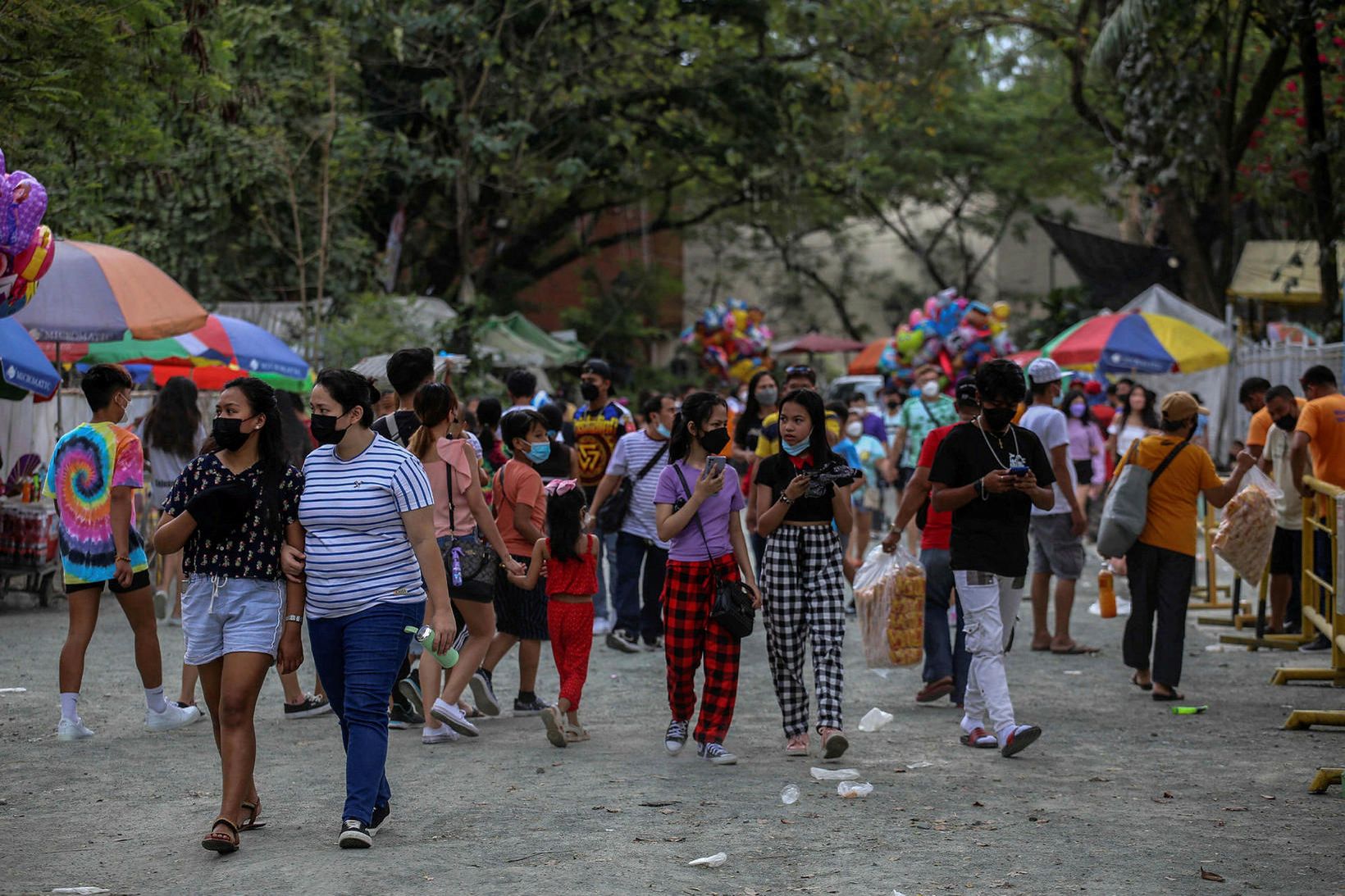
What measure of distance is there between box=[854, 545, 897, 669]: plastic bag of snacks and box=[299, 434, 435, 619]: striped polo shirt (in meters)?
3.50

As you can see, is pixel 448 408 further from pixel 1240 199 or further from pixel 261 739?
pixel 1240 199

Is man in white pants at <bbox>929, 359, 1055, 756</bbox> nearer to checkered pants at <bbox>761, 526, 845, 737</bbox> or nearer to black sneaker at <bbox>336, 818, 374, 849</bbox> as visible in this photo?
checkered pants at <bbox>761, 526, 845, 737</bbox>

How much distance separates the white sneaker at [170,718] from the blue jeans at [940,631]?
4.00 meters

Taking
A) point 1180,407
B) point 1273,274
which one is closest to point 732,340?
point 1273,274

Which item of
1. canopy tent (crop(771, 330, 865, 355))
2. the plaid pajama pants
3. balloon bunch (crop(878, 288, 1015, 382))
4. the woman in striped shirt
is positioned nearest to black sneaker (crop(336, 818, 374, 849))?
the woman in striped shirt

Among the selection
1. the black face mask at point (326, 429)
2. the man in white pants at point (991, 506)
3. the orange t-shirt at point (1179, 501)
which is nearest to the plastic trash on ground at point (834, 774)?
the man in white pants at point (991, 506)

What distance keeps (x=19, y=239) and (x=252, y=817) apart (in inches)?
115

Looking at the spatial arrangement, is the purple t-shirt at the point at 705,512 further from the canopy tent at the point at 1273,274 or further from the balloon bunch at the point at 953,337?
the canopy tent at the point at 1273,274

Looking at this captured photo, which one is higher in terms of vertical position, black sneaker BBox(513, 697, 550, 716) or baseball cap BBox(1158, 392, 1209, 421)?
baseball cap BBox(1158, 392, 1209, 421)

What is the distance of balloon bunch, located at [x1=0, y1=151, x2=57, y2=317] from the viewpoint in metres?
6.93

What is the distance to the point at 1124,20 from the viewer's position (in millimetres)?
17688

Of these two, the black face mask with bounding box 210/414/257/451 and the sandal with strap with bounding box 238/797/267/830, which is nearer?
the black face mask with bounding box 210/414/257/451

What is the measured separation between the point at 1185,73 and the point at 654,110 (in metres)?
9.17

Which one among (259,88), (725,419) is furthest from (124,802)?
(259,88)
